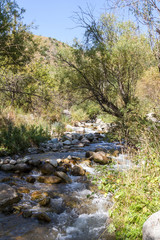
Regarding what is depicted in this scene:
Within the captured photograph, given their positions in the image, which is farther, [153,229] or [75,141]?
[75,141]

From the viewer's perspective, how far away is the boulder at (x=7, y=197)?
345 centimetres

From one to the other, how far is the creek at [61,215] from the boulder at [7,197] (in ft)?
0.39

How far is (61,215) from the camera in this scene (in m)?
3.46

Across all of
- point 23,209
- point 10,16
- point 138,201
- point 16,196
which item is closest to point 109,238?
point 138,201

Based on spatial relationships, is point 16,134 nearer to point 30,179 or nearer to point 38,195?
point 30,179

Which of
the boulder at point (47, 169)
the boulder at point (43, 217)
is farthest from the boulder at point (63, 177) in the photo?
the boulder at point (43, 217)

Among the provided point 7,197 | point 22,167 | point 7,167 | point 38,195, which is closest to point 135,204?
point 38,195

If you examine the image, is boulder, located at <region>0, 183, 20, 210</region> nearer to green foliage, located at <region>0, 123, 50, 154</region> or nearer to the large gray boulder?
the large gray boulder

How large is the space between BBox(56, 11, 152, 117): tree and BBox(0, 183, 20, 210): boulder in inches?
168

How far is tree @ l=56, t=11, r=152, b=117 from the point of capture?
22.0 ft

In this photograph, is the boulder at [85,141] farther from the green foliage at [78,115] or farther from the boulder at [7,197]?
the boulder at [7,197]

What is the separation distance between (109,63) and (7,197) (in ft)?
18.2

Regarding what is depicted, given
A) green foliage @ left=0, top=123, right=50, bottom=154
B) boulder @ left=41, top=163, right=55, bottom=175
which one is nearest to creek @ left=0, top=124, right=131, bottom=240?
boulder @ left=41, top=163, right=55, bottom=175

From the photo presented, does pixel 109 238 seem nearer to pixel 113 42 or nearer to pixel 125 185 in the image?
pixel 125 185
